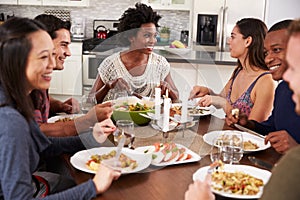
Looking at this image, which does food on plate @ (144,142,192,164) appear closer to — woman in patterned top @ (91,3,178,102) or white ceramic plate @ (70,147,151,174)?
white ceramic plate @ (70,147,151,174)

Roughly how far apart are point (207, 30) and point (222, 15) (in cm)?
26

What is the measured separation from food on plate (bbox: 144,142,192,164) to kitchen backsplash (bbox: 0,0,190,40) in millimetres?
4100

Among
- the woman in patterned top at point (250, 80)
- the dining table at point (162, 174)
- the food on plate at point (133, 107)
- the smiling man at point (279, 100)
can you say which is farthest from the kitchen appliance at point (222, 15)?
the dining table at point (162, 174)

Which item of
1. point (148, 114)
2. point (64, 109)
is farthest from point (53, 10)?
point (148, 114)

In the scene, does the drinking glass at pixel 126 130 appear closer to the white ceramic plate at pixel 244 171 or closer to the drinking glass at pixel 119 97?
the white ceramic plate at pixel 244 171

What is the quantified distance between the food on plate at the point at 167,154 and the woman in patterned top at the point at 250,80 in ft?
2.84

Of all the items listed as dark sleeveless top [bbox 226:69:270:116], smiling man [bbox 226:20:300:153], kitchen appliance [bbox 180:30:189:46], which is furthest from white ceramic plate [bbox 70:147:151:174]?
kitchen appliance [bbox 180:30:189:46]

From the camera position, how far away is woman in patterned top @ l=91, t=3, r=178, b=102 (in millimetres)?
3066

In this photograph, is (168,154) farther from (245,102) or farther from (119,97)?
(245,102)

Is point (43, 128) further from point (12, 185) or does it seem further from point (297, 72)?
point (297, 72)

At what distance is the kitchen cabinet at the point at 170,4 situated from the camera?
5312mm

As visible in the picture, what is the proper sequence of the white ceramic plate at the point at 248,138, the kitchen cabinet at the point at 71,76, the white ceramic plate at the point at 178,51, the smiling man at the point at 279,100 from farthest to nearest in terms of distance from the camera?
the kitchen cabinet at the point at 71,76 < the white ceramic plate at the point at 178,51 < the smiling man at the point at 279,100 < the white ceramic plate at the point at 248,138

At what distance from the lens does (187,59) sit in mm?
4254

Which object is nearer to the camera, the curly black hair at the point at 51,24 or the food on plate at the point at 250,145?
the food on plate at the point at 250,145
